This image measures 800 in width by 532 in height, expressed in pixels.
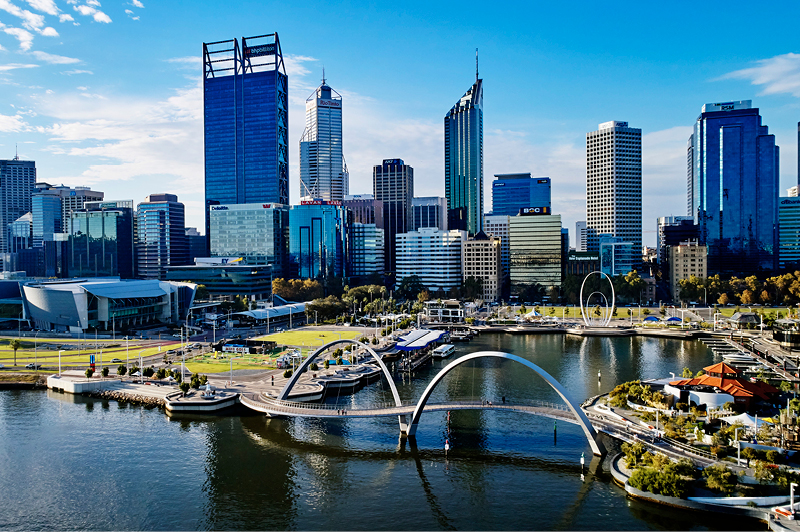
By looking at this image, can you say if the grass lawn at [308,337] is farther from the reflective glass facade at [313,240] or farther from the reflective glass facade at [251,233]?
the reflective glass facade at [251,233]

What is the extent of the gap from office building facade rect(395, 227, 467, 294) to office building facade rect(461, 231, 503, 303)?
3.18m

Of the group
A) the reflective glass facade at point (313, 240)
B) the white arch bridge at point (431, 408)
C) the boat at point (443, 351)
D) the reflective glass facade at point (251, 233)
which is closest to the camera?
the white arch bridge at point (431, 408)

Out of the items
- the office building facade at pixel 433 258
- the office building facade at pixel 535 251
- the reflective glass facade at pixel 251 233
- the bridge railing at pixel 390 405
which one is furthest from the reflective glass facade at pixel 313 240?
the bridge railing at pixel 390 405

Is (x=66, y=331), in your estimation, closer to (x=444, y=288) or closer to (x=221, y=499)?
(x=221, y=499)

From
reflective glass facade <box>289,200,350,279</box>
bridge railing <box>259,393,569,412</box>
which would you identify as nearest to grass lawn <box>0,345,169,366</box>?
bridge railing <box>259,393,569,412</box>

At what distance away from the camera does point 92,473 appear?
42.5m

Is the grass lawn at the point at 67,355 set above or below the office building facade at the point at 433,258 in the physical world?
below

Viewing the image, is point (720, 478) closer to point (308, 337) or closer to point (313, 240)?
point (308, 337)

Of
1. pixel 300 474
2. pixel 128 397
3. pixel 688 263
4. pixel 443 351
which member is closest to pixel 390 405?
pixel 300 474

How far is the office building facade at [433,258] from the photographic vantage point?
184500 millimetres

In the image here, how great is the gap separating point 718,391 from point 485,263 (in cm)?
12661

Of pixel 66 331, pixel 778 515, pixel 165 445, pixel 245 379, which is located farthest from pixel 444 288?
pixel 778 515

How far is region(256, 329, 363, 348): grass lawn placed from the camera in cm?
9512

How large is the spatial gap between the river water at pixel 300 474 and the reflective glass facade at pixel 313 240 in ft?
406
